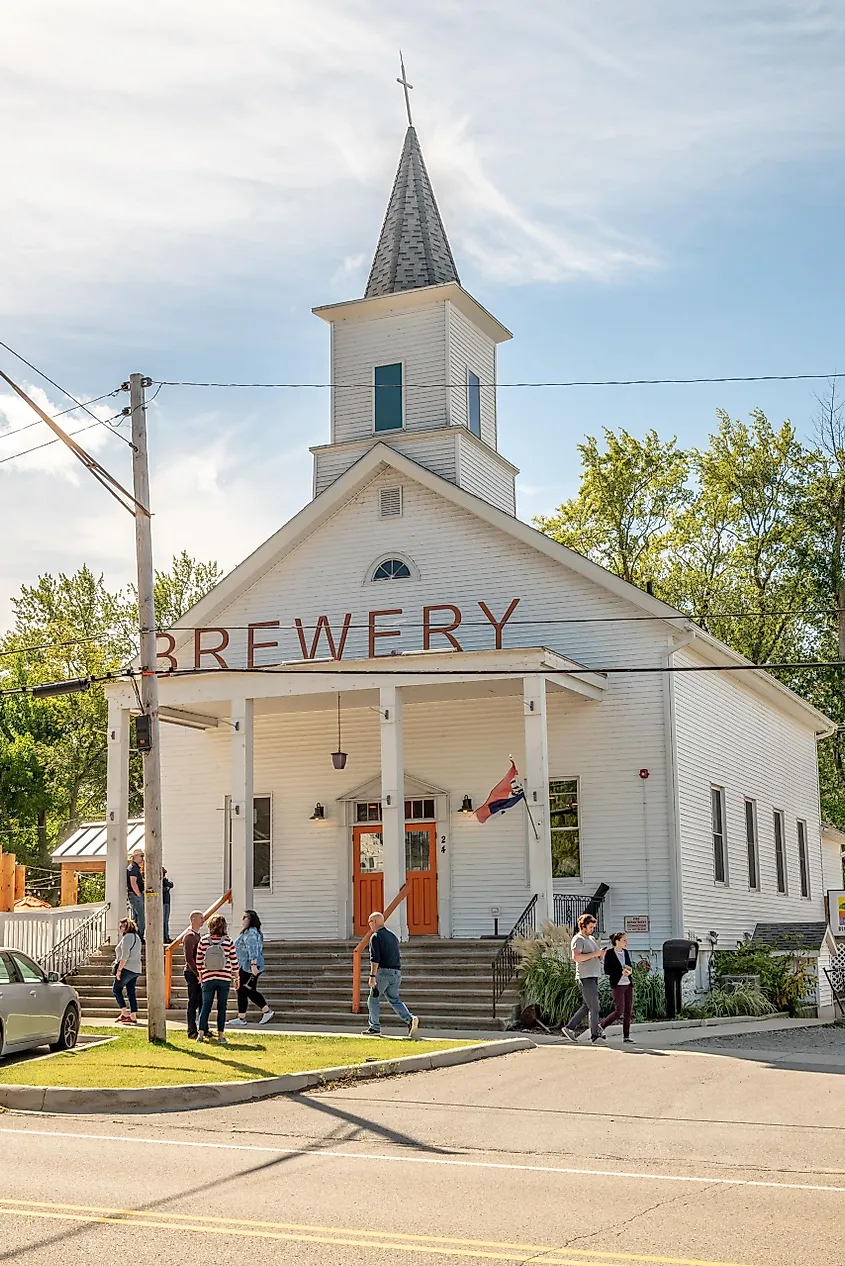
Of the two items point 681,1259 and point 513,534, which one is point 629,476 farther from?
point 681,1259

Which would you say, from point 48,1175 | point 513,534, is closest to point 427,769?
point 513,534

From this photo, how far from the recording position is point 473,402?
30.5 meters

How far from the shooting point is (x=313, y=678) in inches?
960

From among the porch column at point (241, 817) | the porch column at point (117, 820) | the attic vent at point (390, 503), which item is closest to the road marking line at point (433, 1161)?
the porch column at point (241, 817)

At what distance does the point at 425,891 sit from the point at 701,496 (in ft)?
85.0

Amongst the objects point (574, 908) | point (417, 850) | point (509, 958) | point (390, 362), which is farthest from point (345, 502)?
point (509, 958)

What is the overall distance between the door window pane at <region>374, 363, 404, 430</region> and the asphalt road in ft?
57.2

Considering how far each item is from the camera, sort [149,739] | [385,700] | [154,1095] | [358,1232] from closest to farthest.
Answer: [358,1232] < [154,1095] < [149,739] < [385,700]

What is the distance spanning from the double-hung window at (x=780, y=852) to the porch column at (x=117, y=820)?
1553 centimetres

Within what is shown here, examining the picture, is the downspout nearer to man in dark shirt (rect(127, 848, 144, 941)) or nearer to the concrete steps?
the concrete steps

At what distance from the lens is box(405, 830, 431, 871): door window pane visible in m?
26.6

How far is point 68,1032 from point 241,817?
6.46 m

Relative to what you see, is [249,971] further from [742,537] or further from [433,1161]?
[742,537]

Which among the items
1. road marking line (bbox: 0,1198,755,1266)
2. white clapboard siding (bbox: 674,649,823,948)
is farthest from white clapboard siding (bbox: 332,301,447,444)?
road marking line (bbox: 0,1198,755,1266)
